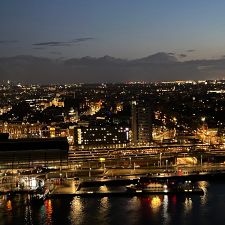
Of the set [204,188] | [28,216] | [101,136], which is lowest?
[28,216]

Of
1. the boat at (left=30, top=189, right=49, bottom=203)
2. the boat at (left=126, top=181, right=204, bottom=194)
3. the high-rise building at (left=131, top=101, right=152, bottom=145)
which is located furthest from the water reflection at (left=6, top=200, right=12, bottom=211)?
the high-rise building at (left=131, top=101, right=152, bottom=145)

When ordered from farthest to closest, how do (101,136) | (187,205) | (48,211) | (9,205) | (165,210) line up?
(101,136)
(9,205)
(187,205)
(48,211)
(165,210)

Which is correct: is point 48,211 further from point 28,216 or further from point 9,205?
point 9,205

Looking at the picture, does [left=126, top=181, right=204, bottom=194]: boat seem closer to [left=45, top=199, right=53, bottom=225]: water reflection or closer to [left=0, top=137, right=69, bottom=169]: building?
[left=45, top=199, right=53, bottom=225]: water reflection

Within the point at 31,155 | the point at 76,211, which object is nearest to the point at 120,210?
the point at 76,211

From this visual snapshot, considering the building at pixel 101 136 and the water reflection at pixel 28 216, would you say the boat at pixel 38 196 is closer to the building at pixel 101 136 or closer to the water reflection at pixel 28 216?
the water reflection at pixel 28 216

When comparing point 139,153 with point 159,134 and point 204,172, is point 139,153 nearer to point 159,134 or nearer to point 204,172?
point 204,172
